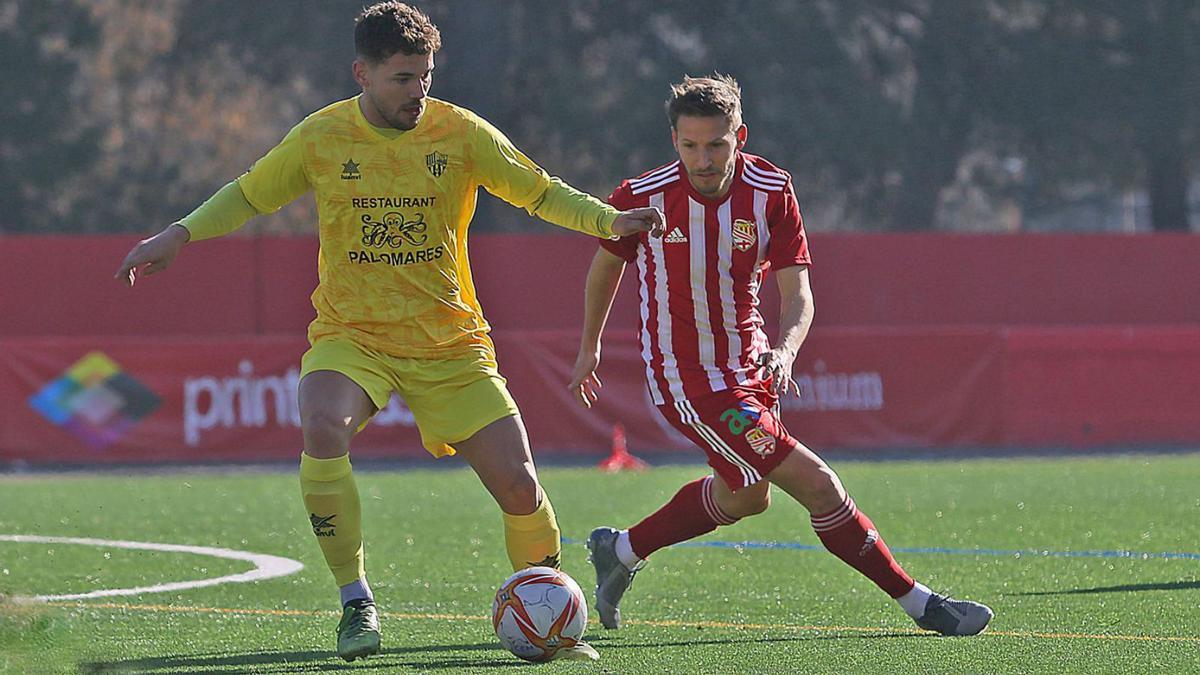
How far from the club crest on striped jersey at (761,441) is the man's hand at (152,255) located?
196cm

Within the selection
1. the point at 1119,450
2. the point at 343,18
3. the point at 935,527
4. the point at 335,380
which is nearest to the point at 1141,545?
the point at 935,527

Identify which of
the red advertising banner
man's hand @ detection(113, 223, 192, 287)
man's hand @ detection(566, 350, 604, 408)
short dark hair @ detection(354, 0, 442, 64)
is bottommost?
the red advertising banner

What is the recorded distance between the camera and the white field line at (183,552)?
812cm

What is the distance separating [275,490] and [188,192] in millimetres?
22708

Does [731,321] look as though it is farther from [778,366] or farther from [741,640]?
[741,640]

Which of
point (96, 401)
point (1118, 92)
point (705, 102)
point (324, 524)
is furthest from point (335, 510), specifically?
point (1118, 92)

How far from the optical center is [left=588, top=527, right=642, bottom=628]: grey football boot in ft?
23.3

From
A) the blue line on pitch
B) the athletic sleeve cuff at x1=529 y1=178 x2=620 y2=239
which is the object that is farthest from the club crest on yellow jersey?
the blue line on pitch

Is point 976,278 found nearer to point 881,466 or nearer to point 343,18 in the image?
point 881,466

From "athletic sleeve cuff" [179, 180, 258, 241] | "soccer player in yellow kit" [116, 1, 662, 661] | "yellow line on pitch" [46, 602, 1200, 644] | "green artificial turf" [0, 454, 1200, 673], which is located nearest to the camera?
"green artificial turf" [0, 454, 1200, 673]

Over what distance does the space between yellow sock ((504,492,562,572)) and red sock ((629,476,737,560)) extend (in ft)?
2.68

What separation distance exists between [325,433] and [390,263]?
0.58 m

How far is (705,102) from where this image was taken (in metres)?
6.44

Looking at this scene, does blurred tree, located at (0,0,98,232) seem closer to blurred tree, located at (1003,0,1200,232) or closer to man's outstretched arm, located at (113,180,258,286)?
blurred tree, located at (1003,0,1200,232)
